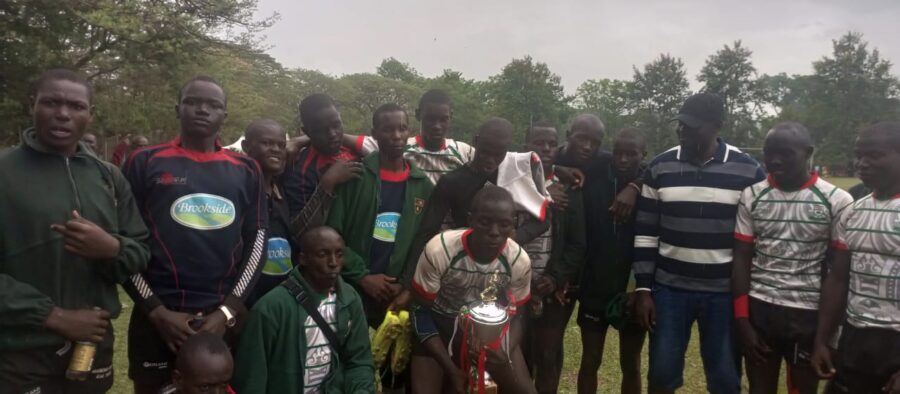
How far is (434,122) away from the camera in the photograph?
411cm

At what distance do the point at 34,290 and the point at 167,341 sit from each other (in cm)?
61

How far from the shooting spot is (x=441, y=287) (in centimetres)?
352

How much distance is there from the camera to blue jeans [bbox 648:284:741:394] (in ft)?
12.1

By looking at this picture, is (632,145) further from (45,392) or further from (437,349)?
(45,392)

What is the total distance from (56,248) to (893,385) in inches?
150

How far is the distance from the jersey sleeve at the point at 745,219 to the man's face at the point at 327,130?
244 centimetres

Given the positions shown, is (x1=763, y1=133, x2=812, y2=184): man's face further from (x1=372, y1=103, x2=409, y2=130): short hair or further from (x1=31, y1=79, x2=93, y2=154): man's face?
(x1=31, y1=79, x2=93, y2=154): man's face

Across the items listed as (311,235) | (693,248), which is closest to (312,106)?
(311,235)

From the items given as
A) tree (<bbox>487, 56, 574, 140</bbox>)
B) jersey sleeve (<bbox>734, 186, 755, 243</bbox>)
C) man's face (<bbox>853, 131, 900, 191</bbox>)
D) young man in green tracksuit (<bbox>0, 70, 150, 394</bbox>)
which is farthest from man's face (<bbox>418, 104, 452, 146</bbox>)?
tree (<bbox>487, 56, 574, 140</bbox>)

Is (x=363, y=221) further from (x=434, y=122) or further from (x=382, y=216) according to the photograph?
(x=434, y=122)

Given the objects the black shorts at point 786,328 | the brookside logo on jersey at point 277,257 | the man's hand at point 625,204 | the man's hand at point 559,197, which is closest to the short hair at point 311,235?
the brookside logo on jersey at point 277,257

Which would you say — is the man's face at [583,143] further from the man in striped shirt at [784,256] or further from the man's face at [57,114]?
the man's face at [57,114]

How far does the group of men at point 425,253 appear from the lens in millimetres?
2531

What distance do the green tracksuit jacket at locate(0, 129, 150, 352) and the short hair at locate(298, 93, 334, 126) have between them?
1.34 m
